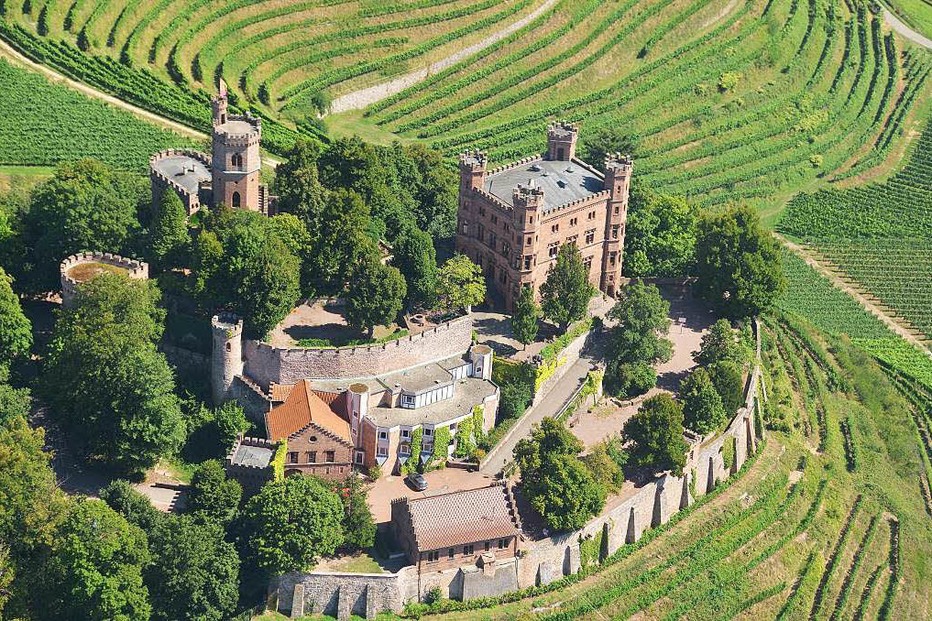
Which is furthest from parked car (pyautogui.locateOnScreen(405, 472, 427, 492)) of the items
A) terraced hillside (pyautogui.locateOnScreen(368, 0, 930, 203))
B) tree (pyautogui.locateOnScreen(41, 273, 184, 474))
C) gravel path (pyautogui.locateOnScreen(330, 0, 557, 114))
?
gravel path (pyautogui.locateOnScreen(330, 0, 557, 114))

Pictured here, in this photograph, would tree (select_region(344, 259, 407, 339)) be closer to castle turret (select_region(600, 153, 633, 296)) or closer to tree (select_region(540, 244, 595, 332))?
tree (select_region(540, 244, 595, 332))

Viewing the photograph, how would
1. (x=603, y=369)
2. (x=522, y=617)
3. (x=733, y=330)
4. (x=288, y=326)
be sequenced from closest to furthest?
(x=522, y=617)
(x=288, y=326)
(x=603, y=369)
(x=733, y=330)

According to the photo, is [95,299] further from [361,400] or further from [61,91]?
[61,91]

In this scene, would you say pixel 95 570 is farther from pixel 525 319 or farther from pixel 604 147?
pixel 604 147

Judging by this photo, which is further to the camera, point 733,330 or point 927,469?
point 927,469

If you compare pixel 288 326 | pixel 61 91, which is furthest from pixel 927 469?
pixel 61 91
